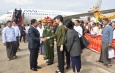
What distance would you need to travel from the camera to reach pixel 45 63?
907 cm

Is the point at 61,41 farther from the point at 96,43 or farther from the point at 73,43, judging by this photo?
the point at 96,43

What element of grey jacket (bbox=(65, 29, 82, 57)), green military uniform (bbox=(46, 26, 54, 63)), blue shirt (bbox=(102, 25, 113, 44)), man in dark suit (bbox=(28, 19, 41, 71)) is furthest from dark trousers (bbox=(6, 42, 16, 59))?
grey jacket (bbox=(65, 29, 82, 57))

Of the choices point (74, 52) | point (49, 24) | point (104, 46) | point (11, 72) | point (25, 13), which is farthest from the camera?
point (25, 13)

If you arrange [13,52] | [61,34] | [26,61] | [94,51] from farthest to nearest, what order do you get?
[94,51], [13,52], [26,61], [61,34]

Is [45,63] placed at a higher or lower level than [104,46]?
lower

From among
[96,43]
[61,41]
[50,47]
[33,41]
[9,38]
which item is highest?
[61,41]

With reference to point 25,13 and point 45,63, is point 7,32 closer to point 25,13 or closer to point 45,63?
point 45,63

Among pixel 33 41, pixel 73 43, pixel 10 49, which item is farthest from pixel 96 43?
pixel 73 43

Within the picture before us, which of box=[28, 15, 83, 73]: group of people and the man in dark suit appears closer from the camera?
box=[28, 15, 83, 73]: group of people

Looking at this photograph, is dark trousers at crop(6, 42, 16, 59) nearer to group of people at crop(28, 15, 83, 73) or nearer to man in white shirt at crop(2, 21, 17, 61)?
man in white shirt at crop(2, 21, 17, 61)

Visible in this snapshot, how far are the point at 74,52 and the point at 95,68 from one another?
7.66ft

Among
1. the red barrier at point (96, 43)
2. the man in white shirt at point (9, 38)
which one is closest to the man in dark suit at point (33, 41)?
the man in white shirt at point (9, 38)

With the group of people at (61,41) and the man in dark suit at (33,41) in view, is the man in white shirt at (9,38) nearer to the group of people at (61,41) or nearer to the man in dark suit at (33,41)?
the group of people at (61,41)

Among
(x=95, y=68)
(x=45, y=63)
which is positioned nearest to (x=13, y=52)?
(x=45, y=63)
